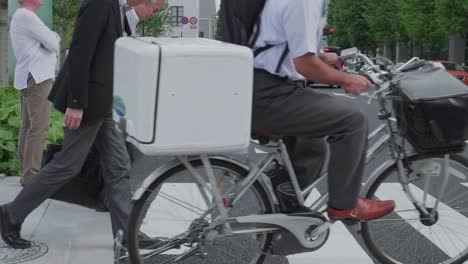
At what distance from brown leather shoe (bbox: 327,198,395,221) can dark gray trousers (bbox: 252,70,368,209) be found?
8cm

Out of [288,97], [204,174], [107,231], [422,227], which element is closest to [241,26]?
[288,97]

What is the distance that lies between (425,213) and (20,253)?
7.61ft

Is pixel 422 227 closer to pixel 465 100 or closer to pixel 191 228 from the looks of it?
pixel 465 100

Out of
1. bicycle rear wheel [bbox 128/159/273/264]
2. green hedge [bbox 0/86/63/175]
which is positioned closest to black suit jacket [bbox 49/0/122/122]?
bicycle rear wheel [bbox 128/159/273/264]

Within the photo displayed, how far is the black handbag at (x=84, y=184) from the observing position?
4.54 m

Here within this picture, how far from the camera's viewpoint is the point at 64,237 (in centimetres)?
452

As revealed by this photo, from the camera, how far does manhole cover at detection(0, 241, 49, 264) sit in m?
3.94

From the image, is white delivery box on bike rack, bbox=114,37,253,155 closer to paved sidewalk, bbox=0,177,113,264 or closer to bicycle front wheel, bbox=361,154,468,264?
bicycle front wheel, bbox=361,154,468,264

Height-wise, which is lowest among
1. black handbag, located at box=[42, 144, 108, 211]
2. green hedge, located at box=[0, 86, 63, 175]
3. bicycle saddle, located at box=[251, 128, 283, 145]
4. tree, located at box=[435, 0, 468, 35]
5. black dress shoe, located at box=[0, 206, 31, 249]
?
tree, located at box=[435, 0, 468, 35]

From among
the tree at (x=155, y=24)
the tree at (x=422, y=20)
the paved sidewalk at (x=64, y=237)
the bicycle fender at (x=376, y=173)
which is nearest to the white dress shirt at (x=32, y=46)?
the paved sidewalk at (x=64, y=237)

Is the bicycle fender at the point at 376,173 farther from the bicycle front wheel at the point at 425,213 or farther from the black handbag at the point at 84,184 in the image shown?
the black handbag at the point at 84,184

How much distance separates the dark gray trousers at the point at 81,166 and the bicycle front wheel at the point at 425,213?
1438 mm

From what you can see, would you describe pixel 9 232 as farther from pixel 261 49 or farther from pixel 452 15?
pixel 452 15

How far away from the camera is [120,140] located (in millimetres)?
4273
